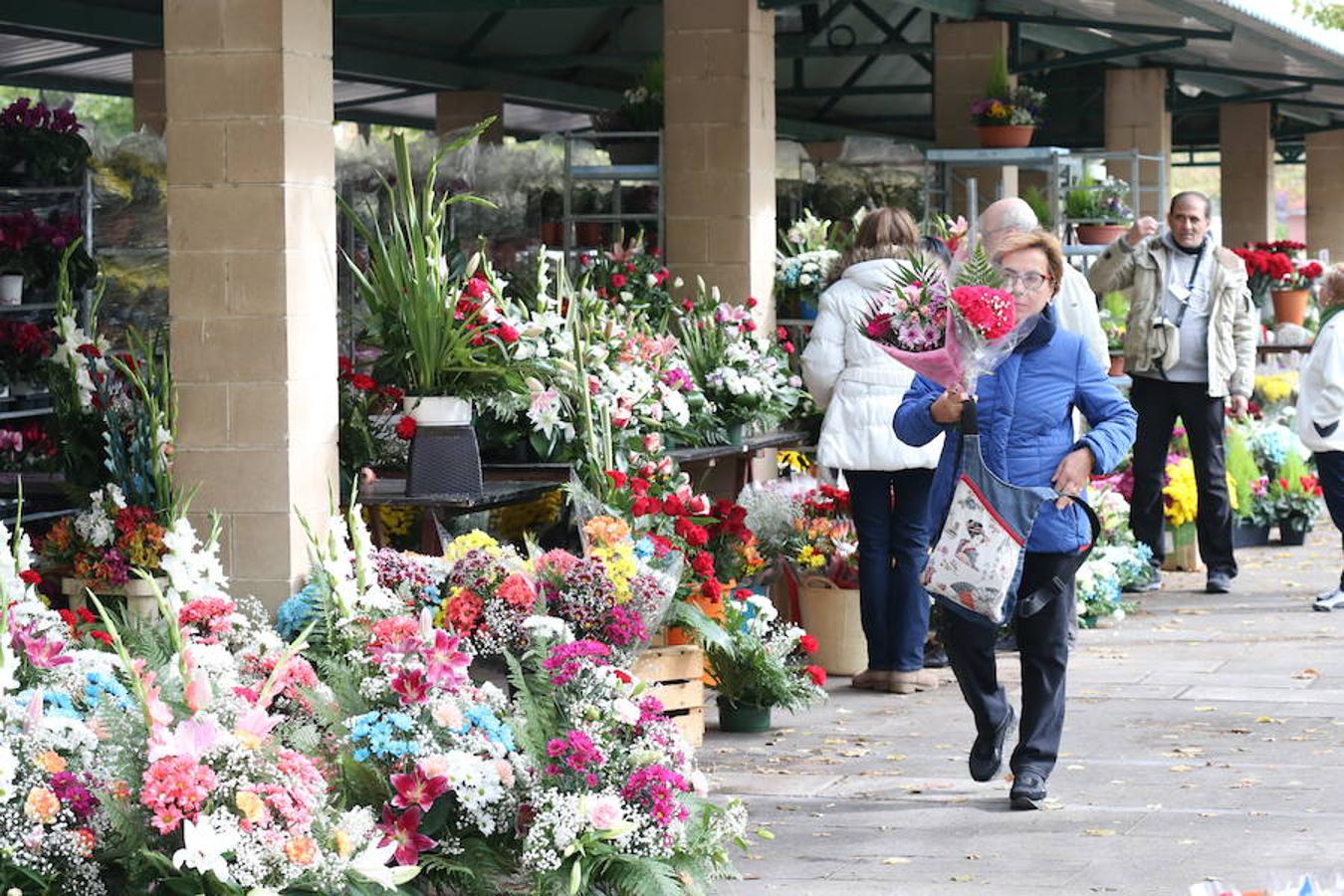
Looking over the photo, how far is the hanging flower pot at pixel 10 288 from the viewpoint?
8648 mm

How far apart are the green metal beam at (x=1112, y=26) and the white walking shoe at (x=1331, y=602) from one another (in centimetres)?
414

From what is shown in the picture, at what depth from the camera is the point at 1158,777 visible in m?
6.50

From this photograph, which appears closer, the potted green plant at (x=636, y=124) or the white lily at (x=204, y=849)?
the white lily at (x=204, y=849)

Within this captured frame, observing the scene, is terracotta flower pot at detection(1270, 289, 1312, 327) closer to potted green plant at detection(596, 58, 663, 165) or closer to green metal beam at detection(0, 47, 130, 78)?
potted green plant at detection(596, 58, 663, 165)

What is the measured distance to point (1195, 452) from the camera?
1033cm

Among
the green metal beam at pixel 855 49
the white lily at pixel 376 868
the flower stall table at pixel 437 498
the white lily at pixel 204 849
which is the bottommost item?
the white lily at pixel 376 868

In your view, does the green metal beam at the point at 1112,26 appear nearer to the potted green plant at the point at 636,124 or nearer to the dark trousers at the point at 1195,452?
the dark trousers at the point at 1195,452

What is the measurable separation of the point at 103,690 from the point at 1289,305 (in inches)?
534

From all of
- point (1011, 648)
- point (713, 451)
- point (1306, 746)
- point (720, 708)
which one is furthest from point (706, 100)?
point (1306, 746)

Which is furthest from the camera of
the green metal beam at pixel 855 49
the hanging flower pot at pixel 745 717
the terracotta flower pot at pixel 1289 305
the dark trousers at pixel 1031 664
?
the terracotta flower pot at pixel 1289 305

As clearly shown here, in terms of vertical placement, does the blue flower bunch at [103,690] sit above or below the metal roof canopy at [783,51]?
below

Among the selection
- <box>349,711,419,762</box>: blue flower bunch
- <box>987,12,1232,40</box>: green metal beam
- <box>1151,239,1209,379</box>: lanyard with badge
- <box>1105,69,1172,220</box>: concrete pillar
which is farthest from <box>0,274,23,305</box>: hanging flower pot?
<box>1105,69,1172,220</box>: concrete pillar

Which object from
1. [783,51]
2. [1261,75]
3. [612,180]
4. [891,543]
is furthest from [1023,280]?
[1261,75]

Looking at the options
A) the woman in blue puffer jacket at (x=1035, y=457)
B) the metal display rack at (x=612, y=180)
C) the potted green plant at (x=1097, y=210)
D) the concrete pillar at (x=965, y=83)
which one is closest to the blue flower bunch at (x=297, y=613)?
the woman in blue puffer jacket at (x=1035, y=457)
